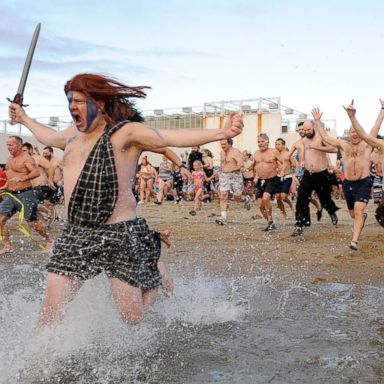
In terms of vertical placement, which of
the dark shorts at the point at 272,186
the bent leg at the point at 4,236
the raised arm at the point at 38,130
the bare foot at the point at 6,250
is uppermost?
the raised arm at the point at 38,130

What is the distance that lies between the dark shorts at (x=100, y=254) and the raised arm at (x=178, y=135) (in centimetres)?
49

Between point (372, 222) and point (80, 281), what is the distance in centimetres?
945

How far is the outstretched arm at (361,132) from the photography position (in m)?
6.65

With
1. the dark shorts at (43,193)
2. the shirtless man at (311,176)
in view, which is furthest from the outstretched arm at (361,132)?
the dark shorts at (43,193)

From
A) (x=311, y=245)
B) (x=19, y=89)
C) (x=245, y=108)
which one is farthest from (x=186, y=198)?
(x=19, y=89)

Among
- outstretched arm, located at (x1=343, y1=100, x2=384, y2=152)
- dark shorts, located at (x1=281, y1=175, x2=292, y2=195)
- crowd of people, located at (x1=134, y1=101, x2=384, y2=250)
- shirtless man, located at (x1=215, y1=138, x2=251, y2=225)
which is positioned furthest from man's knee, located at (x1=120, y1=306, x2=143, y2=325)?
shirtless man, located at (x1=215, y1=138, x2=251, y2=225)

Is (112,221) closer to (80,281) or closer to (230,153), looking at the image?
(80,281)

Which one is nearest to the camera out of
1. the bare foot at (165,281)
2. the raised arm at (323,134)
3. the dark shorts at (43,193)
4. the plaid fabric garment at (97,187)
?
the plaid fabric garment at (97,187)

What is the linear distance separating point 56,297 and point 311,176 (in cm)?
717

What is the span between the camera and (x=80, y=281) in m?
3.56

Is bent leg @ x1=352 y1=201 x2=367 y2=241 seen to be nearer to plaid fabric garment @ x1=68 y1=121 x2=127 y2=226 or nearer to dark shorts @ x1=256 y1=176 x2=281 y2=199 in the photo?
dark shorts @ x1=256 y1=176 x2=281 y2=199

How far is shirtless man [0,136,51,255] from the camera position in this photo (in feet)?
28.3

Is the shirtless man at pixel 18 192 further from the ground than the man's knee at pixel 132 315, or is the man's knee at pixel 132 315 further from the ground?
the shirtless man at pixel 18 192

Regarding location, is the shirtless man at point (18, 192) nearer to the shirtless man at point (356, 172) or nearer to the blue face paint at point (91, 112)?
the shirtless man at point (356, 172)
